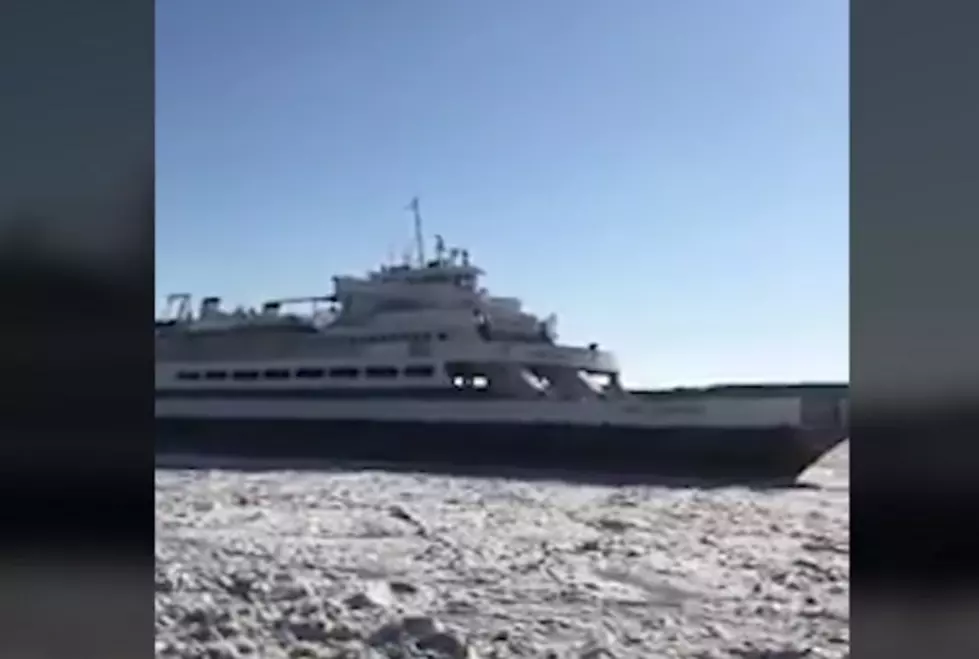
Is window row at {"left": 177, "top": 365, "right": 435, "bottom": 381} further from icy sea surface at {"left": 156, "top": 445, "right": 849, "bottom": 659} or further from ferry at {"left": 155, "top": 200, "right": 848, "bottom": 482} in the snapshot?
icy sea surface at {"left": 156, "top": 445, "right": 849, "bottom": 659}

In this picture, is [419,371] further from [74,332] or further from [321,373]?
[74,332]

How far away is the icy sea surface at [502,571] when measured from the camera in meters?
2.97

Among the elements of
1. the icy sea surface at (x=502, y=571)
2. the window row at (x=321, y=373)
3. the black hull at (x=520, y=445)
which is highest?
the window row at (x=321, y=373)

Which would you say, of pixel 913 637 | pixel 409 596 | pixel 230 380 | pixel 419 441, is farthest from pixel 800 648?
pixel 230 380

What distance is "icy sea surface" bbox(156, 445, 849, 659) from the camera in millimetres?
2973

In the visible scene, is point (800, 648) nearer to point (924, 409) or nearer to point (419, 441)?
point (924, 409)

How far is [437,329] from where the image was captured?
5.93 meters

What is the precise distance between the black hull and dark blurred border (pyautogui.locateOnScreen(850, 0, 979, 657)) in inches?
170

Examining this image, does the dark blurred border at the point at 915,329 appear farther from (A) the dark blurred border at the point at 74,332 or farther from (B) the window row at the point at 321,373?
(B) the window row at the point at 321,373

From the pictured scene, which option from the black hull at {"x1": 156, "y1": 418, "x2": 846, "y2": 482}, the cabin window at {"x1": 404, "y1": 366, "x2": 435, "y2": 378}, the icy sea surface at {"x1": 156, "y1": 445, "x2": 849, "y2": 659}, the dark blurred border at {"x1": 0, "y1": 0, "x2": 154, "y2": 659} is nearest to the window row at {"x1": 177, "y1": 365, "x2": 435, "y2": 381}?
the cabin window at {"x1": 404, "y1": 366, "x2": 435, "y2": 378}

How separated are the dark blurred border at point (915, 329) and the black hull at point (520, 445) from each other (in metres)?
4.33

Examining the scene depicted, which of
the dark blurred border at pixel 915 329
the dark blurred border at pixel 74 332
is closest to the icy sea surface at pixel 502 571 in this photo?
the dark blurred border at pixel 74 332

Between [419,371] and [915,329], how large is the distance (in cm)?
556

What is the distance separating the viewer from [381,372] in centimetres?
605
